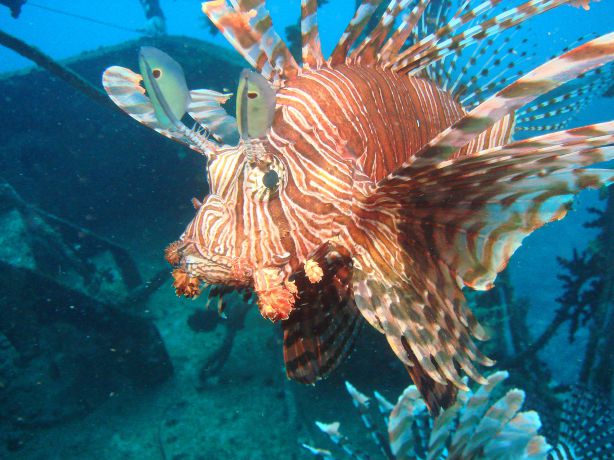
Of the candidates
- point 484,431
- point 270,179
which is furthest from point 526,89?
point 484,431

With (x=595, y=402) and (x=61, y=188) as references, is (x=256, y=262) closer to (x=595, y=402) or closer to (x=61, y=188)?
(x=595, y=402)

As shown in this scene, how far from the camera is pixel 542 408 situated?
4430mm

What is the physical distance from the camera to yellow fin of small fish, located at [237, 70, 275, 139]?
1.24 metres

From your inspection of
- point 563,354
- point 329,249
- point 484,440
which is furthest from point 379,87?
point 563,354

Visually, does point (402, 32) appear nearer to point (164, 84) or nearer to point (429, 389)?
point (164, 84)

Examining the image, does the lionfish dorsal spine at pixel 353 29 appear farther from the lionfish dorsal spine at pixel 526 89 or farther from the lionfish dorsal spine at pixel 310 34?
the lionfish dorsal spine at pixel 526 89

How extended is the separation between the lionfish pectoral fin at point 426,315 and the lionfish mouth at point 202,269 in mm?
546

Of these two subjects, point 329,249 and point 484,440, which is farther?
point 484,440

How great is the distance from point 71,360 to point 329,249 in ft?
23.0

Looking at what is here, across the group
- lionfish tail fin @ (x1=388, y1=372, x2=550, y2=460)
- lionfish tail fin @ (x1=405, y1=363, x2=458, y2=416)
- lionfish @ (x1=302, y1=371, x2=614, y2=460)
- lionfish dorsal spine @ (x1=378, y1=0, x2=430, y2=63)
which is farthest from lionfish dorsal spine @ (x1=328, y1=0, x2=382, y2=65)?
lionfish tail fin @ (x1=388, y1=372, x2=550, y2=460)

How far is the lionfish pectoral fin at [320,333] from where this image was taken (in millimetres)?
2145

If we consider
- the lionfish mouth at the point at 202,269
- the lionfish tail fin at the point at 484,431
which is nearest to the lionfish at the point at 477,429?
the lionfish tail fin at the point at 484,431

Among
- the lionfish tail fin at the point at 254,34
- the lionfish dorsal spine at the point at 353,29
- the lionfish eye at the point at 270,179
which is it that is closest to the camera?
the lionfish eye at the point at 270,179

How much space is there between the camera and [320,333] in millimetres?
2201
